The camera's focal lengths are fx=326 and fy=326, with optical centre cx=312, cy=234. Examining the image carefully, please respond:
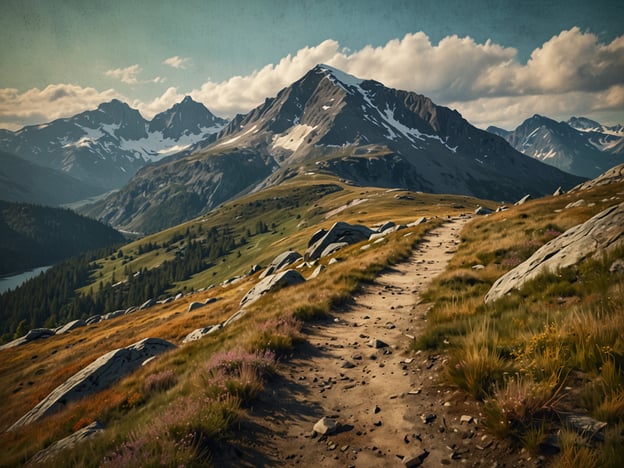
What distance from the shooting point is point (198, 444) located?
544cm

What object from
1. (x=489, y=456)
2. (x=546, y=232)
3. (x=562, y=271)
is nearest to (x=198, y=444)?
(x=489, y=456)

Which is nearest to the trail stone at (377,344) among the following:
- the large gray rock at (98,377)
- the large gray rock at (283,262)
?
the large gray rock at (98,377)

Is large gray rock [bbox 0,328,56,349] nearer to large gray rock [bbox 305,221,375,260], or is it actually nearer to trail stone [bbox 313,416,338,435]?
large gray rock [bbox 305,221,375,260]

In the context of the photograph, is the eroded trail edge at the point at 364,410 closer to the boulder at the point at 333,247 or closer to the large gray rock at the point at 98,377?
the large gray rock at the point at 98,377

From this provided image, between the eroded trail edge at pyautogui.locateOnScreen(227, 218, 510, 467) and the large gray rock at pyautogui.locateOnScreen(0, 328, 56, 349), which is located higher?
the eroded trail edge at pyautogui.locateOnScreen(227, 218, 510, 467)

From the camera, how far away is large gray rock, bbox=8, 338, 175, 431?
1956 cm

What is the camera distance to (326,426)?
6531 millimetres

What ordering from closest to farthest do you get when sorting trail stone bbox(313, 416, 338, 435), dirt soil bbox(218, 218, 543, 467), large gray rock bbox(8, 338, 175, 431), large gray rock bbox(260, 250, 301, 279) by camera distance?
1. dirt soil bbox(218, 218, 543, 467)
2. trail stone bbox(313, 416, 338, 435)
3. large gray rock bbox(8, 338, 175, 431)
4. large gray rock bbox(260, 250, 301, 279)

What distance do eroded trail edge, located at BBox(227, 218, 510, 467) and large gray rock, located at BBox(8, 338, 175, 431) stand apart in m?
16.2

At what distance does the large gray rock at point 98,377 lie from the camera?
19.6 metres

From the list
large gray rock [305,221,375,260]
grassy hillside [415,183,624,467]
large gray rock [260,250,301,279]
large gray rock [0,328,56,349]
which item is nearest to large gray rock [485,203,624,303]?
grassy hillside [415,183,624,467]

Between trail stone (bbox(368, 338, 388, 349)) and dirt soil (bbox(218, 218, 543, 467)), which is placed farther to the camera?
trail stone (bbox(368, 338, 388, 349))

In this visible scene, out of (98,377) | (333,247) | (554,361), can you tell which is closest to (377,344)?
(554,361)

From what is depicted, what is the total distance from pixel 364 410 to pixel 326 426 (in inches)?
40.8
